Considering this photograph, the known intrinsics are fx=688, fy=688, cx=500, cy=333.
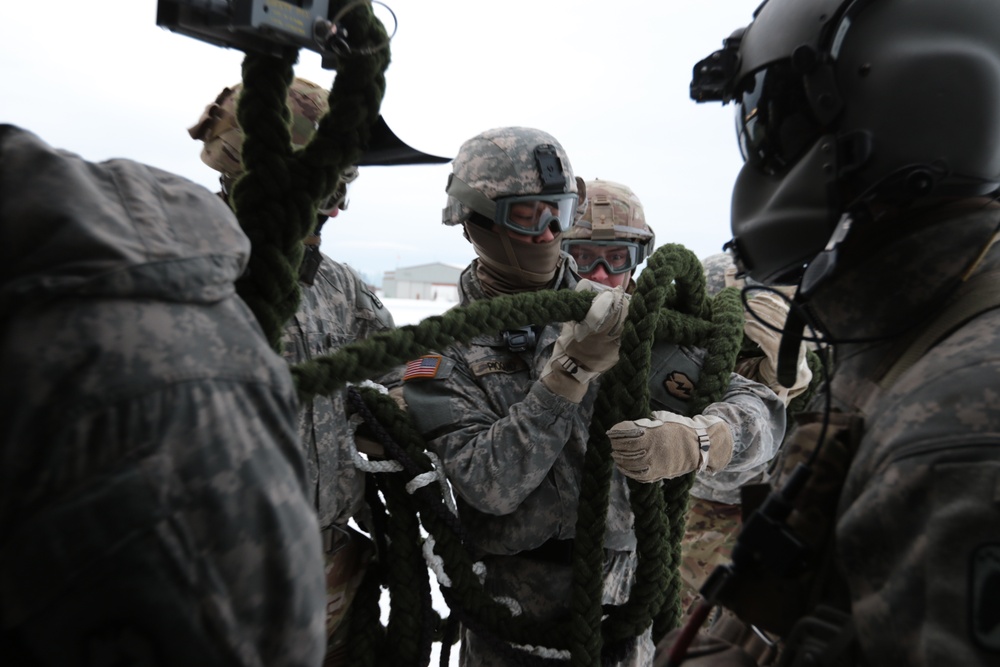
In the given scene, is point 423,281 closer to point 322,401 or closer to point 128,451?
point 322,401

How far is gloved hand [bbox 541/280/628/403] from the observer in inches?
68.6

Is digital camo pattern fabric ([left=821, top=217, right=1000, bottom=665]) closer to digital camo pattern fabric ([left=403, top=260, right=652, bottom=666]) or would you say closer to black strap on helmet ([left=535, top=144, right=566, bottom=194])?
digital camo pattern fabric ([left=403, top=260, right=652, bottom=666])

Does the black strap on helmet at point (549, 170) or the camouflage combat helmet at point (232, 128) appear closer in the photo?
the camouflage combat helmet at point (232, 128)

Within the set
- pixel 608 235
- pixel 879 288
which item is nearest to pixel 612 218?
pixel 608 235

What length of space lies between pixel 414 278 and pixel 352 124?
26.2 m

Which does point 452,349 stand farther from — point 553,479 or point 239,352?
point 239,352

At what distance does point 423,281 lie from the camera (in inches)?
1048

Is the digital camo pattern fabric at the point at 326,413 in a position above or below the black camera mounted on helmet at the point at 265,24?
below

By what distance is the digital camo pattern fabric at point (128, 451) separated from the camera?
1.82ft

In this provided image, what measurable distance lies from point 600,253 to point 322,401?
5.84 feet

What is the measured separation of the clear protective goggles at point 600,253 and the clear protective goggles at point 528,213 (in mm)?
1165

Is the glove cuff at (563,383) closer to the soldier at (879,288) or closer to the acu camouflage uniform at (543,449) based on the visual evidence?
the acu camouflage uniform at (543,449)

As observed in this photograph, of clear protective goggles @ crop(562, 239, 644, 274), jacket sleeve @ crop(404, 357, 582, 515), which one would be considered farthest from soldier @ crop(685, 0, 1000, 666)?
clear protective goggles @ crop(562, 239, 644, 274)

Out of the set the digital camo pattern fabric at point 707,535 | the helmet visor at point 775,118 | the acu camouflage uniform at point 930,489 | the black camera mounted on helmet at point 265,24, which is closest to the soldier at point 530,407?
the helmet visor at point 775,118
